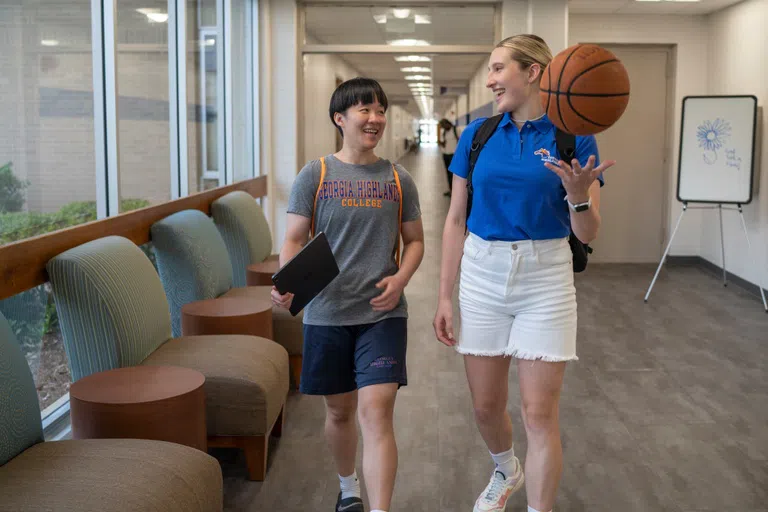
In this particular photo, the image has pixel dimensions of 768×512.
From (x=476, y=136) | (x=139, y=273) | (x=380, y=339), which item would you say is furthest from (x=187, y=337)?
(x=476, y=136)

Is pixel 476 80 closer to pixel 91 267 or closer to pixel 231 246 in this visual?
pixel 231 246

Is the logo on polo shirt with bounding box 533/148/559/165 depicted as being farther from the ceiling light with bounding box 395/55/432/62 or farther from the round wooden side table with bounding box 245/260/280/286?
the ceiling light with bounding box 395/55/432/62

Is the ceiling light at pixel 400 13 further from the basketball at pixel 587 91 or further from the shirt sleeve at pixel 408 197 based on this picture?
the basketball at pixel 587 91

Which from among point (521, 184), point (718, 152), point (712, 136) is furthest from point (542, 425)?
point (712, 136)

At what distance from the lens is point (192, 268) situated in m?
4.68

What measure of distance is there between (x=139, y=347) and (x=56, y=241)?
21.2 inches

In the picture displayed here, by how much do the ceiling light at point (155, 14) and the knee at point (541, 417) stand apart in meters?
3.45

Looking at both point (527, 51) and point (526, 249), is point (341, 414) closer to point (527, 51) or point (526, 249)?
point (526, 249)

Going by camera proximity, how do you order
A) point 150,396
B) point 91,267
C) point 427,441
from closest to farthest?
point 150,396, point 91,267, point 427,441

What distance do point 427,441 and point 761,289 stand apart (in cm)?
466

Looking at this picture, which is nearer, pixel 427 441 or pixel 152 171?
pixel 427 441

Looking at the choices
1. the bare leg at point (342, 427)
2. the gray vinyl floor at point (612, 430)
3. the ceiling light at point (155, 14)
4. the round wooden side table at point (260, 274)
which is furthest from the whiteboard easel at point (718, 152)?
the bare leg at point (342, 427)

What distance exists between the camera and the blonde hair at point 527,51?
266 cm

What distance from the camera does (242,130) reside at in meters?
8.54
